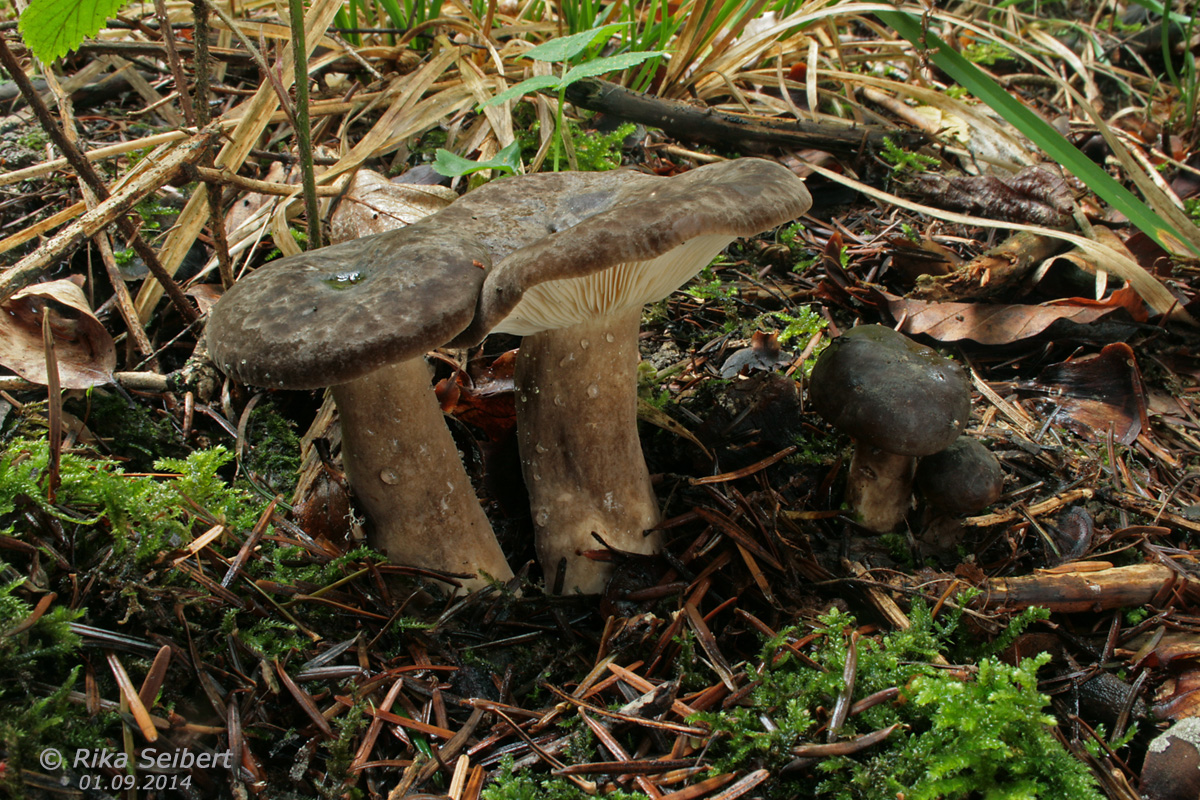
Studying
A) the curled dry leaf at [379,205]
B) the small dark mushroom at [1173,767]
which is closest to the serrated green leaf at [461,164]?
the curled dry leaf at [379,205]

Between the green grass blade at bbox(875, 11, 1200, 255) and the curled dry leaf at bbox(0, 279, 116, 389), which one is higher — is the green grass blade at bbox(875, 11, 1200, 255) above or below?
above

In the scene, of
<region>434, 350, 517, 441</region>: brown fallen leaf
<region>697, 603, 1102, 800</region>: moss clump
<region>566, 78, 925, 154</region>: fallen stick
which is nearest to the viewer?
<region>697, 603, 1102, 800</region>: moss clump

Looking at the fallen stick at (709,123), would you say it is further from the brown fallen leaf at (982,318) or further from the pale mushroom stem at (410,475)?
the pale mushroom stem at (410,475)

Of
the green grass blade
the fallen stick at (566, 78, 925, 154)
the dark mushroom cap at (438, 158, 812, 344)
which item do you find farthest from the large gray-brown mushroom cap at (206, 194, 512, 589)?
the green grass blade

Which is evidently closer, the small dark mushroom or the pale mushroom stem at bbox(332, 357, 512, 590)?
the small dark mushroom

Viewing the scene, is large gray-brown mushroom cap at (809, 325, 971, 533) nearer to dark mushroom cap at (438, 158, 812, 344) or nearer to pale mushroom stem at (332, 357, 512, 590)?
dark mushroom cap at (438, 158, 812, 344)

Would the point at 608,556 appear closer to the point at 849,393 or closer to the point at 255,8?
the point at 849,393

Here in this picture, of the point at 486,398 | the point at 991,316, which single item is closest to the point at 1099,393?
the point at 991,316
